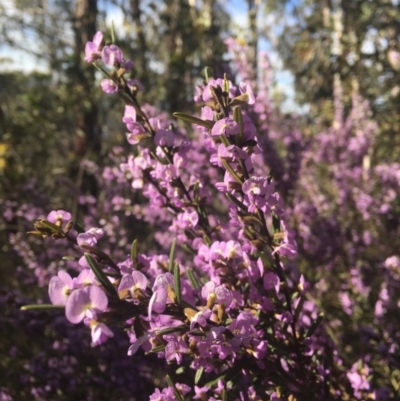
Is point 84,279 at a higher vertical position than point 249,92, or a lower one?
lower

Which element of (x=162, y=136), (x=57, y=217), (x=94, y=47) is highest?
(x=94, y=47)

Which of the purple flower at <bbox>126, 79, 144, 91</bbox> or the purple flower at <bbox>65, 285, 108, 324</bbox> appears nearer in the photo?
the purple flower at <bbox>65, 285, 108, 324</bbox>

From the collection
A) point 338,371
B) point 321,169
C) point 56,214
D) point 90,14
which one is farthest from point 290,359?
point 321,169

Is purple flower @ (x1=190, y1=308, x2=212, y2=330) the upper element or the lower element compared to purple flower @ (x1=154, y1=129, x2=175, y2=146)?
lower

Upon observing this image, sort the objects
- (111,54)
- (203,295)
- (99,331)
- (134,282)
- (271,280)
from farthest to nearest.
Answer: (111,54)
(271,280)
(203,295)
(134,282)
(99,331)

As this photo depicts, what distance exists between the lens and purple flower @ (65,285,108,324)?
0.78 meters

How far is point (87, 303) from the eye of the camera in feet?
2.61

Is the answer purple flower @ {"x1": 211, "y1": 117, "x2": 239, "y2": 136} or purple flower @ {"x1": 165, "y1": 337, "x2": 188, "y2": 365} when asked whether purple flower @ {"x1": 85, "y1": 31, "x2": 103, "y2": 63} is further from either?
purple flower @ {"x1": 165, "y1": 337, "x2": 188, "y2": 365}

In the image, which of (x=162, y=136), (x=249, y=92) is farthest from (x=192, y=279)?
(x=249, y=92)

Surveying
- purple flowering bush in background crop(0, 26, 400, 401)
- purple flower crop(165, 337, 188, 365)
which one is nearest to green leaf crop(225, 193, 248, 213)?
purple flowering bush in background crop(0, 26, 400, 401)

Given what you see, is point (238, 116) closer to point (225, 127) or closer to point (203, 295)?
point (225, 127)

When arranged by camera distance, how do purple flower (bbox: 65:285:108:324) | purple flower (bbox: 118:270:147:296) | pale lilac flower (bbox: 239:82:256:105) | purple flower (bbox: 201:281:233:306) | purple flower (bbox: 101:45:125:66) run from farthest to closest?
1. purple flower (bbox: 101:45:125:66)
2. pale lilac flower (bbox: 239:82:256:105)
3. purple flower (bbox: 201:281:233:306)
4. purple flower (bbox: 118:270:147:296)
5. purple flower (bbox: 65:285:108:324)

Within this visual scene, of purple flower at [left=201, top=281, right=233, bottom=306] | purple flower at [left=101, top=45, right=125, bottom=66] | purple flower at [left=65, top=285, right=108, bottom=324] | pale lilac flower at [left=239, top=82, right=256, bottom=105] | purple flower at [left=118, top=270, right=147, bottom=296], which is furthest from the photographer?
purple flower at [left=101, top=45, right=125, bottom=66]

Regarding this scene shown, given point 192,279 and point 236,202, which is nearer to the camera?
point 236,202
